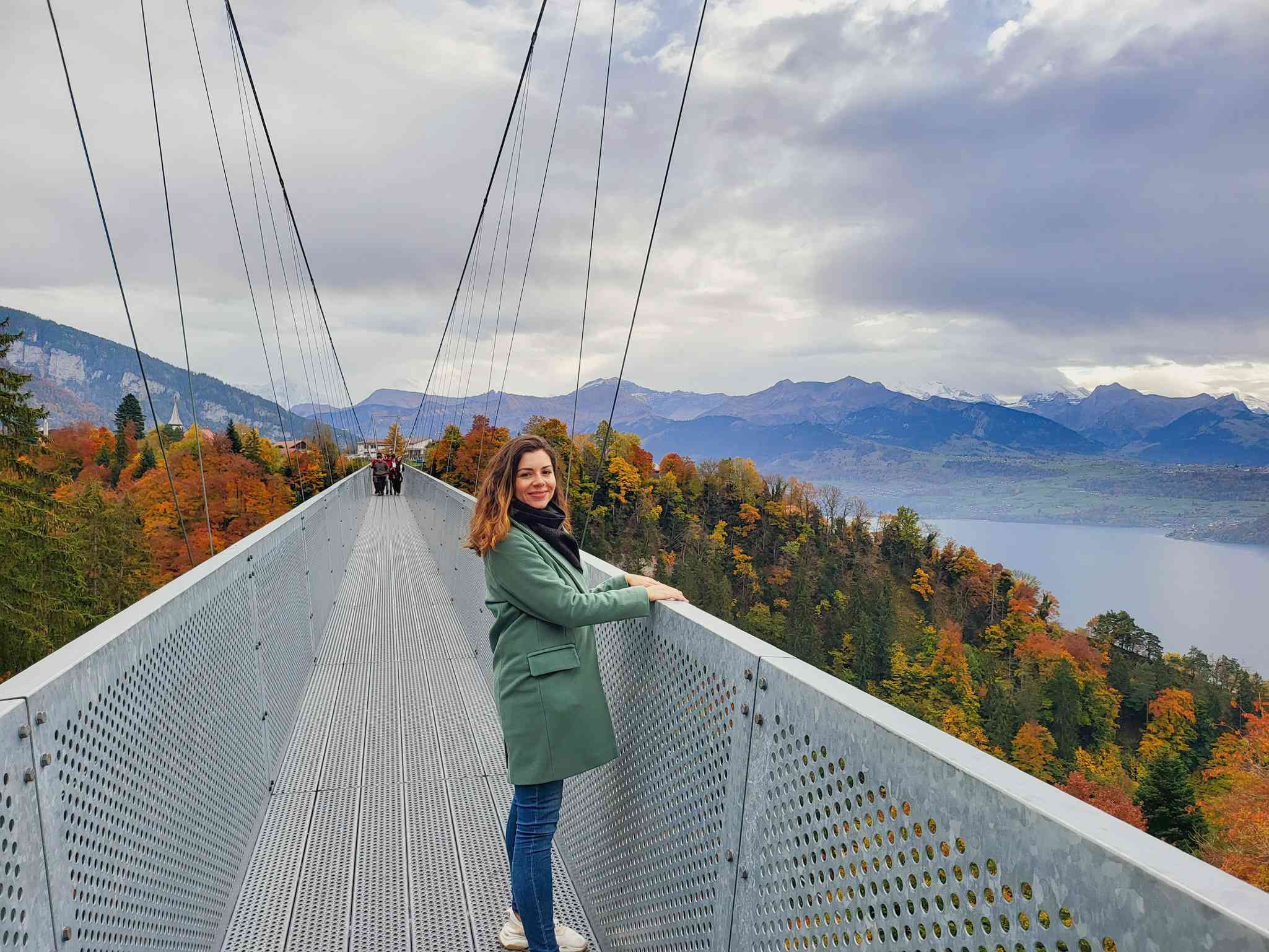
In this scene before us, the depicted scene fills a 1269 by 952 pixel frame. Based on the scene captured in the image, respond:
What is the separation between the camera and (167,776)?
1.95 metres

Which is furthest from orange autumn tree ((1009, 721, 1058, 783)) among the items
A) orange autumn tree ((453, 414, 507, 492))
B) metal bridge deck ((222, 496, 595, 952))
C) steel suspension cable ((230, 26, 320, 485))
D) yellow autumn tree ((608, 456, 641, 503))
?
metal bridge deck ((222, 496, 595, 952))

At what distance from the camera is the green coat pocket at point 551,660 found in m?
2.01

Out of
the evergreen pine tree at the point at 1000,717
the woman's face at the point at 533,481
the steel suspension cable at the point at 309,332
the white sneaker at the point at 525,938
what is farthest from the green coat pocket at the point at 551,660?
the evergreen pine tree at the point at 1000,717

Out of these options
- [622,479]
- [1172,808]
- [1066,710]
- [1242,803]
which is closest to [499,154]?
[1172,808]

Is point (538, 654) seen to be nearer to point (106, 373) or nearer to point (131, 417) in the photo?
point (131, 417)

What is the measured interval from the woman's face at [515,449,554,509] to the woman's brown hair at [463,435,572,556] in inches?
0.5

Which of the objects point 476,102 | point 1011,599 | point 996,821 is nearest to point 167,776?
point 996,821

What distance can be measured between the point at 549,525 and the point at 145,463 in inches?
2217

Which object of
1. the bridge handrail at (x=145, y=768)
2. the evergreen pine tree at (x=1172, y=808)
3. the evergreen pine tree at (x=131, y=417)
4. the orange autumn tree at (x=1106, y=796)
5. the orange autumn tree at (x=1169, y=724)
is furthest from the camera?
the evergreen pine tree at (x=131, y=417)

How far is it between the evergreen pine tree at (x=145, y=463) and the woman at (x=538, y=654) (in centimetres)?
5283

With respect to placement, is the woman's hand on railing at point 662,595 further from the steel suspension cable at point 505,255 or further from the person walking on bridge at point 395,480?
the person walking on bridge at point 395,480

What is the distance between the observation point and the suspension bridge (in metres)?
0.94

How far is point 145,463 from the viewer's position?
50.9 m

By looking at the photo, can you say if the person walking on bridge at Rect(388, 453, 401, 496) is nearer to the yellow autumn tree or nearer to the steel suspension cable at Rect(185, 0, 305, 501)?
the steel suspension cable at Rect(185, 0, 305, 501)
